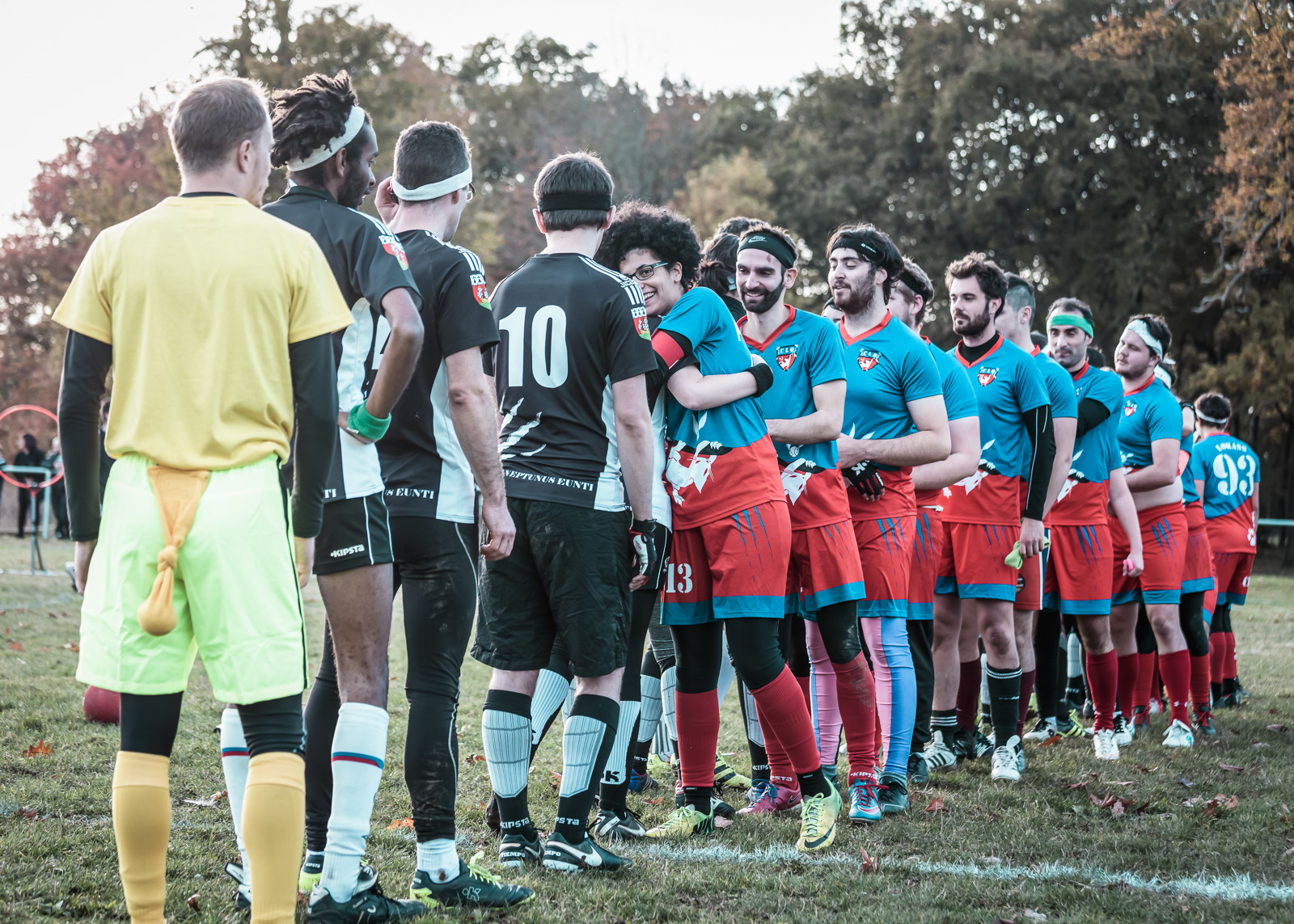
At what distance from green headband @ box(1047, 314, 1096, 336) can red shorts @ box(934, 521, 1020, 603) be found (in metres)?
1.58

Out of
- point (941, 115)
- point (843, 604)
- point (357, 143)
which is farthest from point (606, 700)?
point (941, 115)

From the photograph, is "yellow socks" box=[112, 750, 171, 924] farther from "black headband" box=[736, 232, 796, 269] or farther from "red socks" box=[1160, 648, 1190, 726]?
"red socks" box=[1160, 648, 1190, 726]

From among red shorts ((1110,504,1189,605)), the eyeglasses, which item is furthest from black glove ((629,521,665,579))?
red shorts ((1110,504,1189,605))

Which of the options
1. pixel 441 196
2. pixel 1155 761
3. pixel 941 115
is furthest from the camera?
pixel 941 115

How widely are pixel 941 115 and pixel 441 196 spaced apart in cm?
2618

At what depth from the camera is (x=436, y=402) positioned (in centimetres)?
340

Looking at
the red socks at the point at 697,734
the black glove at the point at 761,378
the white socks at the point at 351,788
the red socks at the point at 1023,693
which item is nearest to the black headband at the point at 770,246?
the black glove at the point at 761,378

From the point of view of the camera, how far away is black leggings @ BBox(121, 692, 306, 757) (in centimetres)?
259

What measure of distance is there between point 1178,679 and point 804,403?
12.5ft

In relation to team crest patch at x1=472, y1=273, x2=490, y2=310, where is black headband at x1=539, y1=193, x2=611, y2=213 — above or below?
above

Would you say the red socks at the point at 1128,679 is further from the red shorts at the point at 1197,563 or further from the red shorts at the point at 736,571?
the red shorts at the point at 736,571

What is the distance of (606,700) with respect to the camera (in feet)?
12.5

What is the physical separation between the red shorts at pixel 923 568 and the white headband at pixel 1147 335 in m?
2.51

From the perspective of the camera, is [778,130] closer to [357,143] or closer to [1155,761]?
[1155,761]
